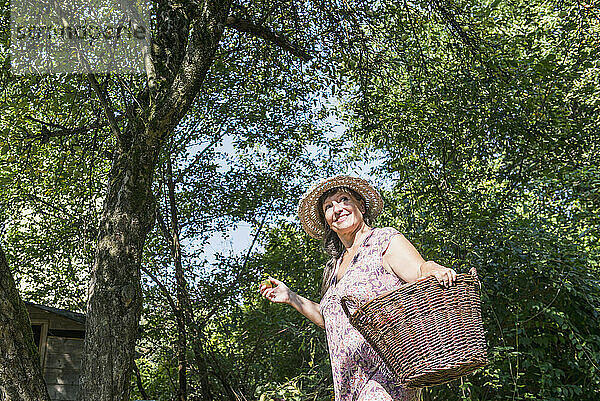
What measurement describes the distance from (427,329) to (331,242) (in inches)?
33.4

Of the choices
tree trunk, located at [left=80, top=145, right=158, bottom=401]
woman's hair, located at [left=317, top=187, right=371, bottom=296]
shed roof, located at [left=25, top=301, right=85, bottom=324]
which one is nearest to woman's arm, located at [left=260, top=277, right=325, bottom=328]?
Answer: woman's hair, located at [left=317, top=187, right=371, bottom=296]

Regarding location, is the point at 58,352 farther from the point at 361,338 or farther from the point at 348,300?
the point at 348,300

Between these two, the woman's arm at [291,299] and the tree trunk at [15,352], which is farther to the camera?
the tree trunk at [15,352]

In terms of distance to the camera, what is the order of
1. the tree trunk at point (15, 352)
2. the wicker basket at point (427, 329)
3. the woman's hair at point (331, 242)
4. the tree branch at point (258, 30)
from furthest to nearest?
1. the tree branch at point (258, 30)
2. the tree trunk at point (15, 352)
3. the woman's hair at point (331, 242)
4. the wicker basket at point (427, 329)

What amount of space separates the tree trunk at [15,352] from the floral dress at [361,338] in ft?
4.57

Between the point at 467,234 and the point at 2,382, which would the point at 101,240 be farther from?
the point at 467,234

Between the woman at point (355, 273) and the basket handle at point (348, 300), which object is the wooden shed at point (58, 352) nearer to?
the woman at point (355, 273)

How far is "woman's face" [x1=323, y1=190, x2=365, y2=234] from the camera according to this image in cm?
240

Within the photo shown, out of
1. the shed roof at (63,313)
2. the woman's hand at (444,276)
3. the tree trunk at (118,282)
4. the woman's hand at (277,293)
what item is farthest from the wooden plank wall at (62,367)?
the woman's hand at (444,276)

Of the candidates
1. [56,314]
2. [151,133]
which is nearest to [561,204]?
[151,133]

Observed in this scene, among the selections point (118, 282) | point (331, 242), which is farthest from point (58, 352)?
point (331, 242)

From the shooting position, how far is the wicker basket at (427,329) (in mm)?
1794

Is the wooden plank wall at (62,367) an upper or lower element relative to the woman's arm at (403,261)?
upper

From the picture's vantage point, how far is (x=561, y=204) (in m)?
5.59
